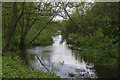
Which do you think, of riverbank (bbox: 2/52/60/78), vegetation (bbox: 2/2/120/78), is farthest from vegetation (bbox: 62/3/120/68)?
riverbank (bbox: 2/52/60/78)

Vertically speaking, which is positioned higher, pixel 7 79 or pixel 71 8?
pixel 71 8

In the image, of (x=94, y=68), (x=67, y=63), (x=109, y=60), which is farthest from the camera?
(x=109, y=60)

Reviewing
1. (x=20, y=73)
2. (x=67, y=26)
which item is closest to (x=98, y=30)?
(x=67, y=26)

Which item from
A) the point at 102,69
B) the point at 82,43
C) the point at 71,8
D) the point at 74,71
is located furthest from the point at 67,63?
the point at 82,43

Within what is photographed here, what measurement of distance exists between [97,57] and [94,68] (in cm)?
312

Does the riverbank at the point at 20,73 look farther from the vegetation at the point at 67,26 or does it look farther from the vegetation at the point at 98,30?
the vegetation at the point at 98,30

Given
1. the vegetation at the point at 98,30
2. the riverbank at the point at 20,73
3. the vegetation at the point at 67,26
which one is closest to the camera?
the vegetation at the point at 98,30

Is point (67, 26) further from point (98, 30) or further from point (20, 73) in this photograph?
point (20, 73)

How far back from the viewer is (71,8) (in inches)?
214

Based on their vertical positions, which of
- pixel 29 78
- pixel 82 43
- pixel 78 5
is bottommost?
pixel 29 78

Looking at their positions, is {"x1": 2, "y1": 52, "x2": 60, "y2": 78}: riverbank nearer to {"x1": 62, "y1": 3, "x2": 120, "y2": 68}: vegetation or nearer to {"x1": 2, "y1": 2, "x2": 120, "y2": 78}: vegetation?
{"x1": 2, "y1": 2, "x2": 120, "y2": 78}: vegetation

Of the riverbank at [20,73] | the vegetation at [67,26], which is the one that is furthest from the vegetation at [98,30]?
the riverbank at [20,73]

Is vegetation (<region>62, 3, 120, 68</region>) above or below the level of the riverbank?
above

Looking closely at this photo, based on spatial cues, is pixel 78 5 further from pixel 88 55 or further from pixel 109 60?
pixel 88 55
